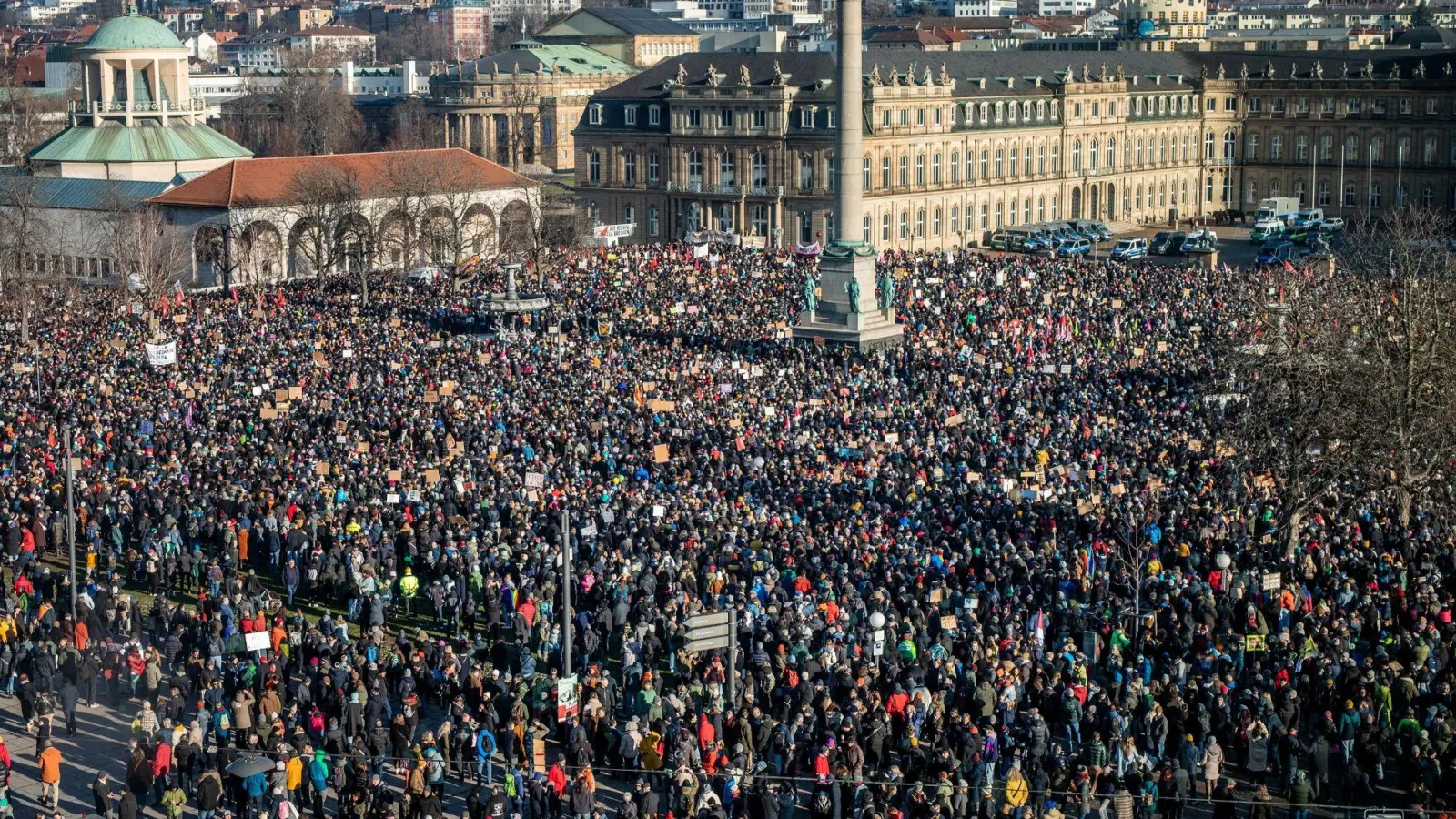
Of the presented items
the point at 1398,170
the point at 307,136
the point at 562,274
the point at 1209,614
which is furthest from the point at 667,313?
the point at 307,136

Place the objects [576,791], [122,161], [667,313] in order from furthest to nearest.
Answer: [122,161]
[667,313]
[576,791]

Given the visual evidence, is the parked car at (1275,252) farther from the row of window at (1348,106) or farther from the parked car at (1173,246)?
the row of window at (1348,106)

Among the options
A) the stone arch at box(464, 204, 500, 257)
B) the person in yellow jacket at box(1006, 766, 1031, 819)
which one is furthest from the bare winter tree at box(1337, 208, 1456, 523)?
the stone arch at box(464, 204, 500, 257)

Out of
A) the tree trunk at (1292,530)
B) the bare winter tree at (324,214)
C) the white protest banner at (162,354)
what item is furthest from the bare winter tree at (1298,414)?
the bare winter tree at (324,214)

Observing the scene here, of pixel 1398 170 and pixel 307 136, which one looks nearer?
pixel 1398 170

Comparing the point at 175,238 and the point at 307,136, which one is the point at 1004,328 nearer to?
the point at 175,238
